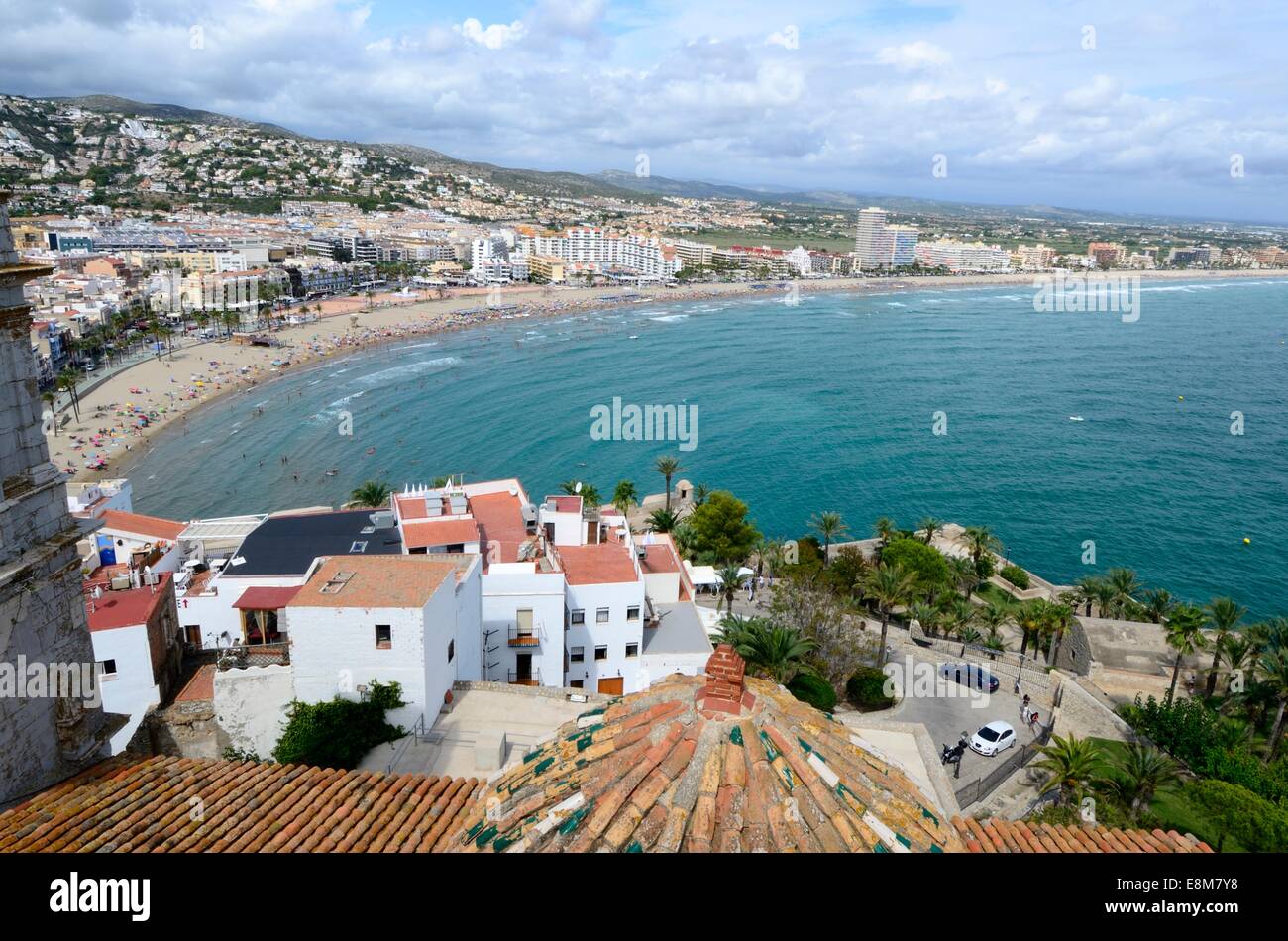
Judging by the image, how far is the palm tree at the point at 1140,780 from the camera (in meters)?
18.5

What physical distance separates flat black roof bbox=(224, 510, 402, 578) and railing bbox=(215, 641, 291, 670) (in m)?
4.31

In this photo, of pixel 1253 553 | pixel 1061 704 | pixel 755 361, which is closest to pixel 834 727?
pixel 1061 704

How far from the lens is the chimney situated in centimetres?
593

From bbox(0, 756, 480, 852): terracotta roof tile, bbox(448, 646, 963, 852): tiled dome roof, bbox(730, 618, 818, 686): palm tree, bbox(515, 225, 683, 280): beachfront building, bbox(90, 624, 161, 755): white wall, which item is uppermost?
bbox(515, 225, 683, 280): beachfront building

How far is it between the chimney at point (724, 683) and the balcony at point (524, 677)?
16.1 metres

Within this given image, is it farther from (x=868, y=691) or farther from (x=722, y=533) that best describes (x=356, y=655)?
(x=722, y=533)

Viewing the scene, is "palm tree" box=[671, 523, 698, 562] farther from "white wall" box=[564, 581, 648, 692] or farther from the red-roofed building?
the red-roofed building

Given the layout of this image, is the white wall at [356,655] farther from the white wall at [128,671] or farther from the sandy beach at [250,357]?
the sandy beach at [250,357]

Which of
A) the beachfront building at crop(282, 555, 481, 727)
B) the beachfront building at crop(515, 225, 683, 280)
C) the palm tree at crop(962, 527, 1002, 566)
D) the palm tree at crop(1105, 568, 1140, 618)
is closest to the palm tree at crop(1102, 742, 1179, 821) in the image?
the beachfront building at crop(282, 555, 481, 727)

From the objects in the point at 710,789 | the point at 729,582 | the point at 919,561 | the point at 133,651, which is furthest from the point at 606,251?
the point at 710,789

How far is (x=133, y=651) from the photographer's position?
17516 mm

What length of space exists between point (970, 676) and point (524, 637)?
14944 mm

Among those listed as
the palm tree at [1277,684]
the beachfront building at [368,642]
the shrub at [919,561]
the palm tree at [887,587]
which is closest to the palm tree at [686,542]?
Result: the shrub at [919,561]

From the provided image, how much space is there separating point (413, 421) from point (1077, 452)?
55853 mm
